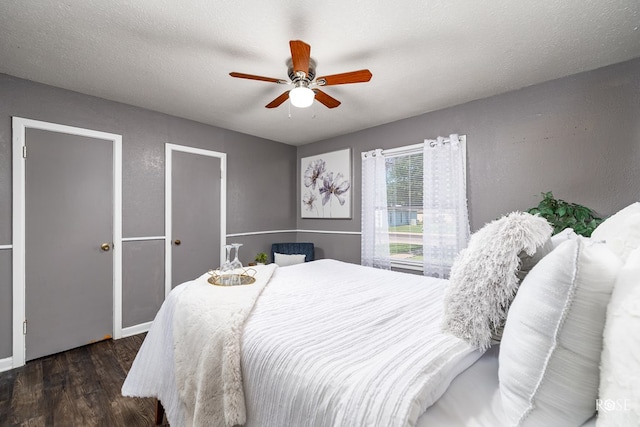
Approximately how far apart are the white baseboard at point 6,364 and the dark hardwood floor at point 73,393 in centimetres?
7

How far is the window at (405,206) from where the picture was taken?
3.30 meters

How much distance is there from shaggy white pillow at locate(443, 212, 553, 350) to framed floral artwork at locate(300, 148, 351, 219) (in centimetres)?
297

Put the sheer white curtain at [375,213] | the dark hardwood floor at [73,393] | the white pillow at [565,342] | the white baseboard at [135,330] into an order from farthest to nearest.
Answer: the sheer white curtain at [375,213]
the white baseboard at [135,330]
the dark hardwood floor at [73,393]
the white pillow at [565,342]

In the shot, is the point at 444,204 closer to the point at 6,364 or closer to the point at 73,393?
the point at 73,393

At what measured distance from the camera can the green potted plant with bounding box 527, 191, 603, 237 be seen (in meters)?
2.07

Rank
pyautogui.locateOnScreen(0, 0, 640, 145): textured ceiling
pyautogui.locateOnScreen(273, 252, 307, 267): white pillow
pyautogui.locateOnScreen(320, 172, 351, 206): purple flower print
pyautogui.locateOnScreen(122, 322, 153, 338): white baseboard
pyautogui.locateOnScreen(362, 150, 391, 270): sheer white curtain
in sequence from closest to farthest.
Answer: pyautogui.locateOnScreen(0, 0, 640, 145): textured ceiling → pyautogui.locateOnScreen(122, 322, 153, 338): white baseboard → pyautogui.locateOnScreen(362, 150, 391, 270): sheer white curtain → pyautogui.locateOnScreen(273, 252, 307, 267): white pillow → pyautogui.locateOnScreen(320, 172, 351, 206): purple flower print

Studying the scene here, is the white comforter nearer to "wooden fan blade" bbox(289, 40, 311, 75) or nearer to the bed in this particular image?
the bed

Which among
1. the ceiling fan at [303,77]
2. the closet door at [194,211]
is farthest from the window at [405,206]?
the closet door at [194,211]

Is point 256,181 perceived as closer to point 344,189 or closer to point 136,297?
point 344,189

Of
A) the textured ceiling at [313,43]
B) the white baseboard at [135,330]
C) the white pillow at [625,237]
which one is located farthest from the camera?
the white baseboard at [135,330]

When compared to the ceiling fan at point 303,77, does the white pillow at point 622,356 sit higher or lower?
lower

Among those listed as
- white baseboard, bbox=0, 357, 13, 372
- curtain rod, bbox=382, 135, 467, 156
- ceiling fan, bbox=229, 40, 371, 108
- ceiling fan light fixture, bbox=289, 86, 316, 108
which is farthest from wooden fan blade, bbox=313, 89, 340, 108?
white baseboard, bbox=0, 357, 13, 372

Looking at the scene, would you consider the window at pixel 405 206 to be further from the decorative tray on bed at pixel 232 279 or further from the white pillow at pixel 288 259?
the decorative tray on bed at pixel 232 279

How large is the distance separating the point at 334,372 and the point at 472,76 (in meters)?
2.60
